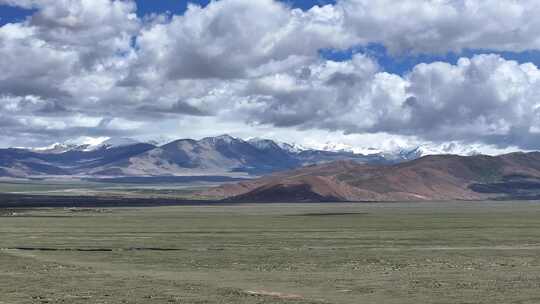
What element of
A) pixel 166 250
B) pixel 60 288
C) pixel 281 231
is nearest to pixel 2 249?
pixel 166 250

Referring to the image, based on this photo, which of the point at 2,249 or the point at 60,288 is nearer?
the point at 60,288

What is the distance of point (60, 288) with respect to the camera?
45781mm

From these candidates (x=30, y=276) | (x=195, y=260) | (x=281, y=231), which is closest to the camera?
(x=30, y=276)

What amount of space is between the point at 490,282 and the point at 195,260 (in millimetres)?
25501

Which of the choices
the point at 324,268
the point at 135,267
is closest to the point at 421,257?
the point at 324,268

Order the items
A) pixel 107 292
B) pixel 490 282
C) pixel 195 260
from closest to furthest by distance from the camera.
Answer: pixel 107 292
pixel 490 282
pixel 195 260

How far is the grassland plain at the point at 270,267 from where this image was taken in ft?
140

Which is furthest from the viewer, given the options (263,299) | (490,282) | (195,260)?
(195,260)

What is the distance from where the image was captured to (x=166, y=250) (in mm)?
76188

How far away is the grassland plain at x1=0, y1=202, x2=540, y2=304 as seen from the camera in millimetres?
42812

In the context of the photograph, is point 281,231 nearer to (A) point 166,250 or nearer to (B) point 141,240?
(B) point 141,240

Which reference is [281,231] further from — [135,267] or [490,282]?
[490,282]

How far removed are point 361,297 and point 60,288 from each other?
16562mm

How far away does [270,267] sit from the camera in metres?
59.0
